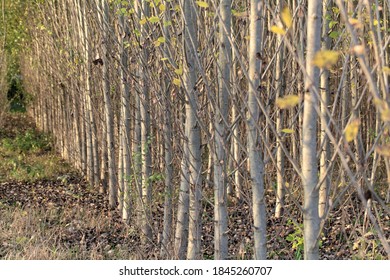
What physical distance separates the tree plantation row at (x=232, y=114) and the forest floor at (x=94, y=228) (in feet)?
0.26

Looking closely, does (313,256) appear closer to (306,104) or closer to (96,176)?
(306,104)

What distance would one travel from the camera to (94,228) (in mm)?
7543

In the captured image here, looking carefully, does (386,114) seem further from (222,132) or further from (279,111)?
(279,111)

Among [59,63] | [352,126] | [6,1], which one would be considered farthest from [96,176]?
[352,126]

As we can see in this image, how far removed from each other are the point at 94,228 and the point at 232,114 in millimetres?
2084

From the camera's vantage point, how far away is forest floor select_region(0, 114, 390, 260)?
569cm

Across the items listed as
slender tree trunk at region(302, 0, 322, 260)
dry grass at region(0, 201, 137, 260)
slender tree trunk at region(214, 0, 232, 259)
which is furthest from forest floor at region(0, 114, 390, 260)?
slender tree trunk at region(302, 0, 322, 260)

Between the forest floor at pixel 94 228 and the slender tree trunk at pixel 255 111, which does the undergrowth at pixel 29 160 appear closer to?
the forest floor at pixel 94 228

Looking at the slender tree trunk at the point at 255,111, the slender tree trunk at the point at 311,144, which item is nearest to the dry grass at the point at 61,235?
the slender tree trunk at the point at 255,111

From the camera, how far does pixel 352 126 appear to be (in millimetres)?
1652

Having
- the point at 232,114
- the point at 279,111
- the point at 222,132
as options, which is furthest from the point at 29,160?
the point at 222,132

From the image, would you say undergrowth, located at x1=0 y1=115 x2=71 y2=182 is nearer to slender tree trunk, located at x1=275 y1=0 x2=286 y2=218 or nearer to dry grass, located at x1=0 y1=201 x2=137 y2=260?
dry grass, located at x1=0 y1=201 x2=137 y2=260

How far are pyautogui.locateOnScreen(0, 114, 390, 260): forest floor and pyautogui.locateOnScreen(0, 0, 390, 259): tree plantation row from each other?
0.26 feet

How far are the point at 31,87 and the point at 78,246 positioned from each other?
12.9 metres
